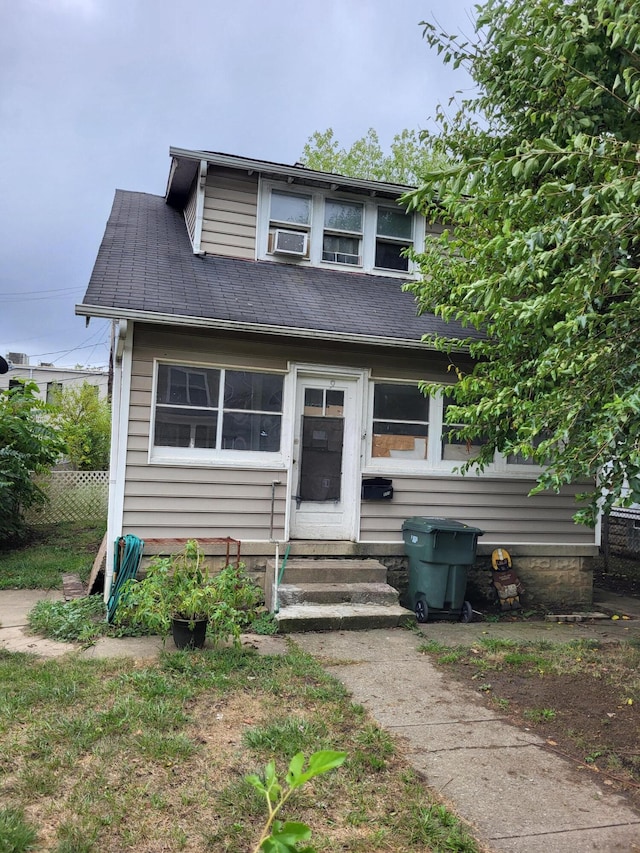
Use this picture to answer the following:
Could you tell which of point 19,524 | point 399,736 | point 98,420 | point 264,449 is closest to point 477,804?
point 399,736

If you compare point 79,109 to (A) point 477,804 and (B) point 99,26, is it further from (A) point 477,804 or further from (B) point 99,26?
(A) point 477,804

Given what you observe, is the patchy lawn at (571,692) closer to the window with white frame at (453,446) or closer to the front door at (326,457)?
the front door at (326,457)

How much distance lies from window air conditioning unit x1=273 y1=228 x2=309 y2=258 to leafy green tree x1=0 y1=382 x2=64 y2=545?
493cm

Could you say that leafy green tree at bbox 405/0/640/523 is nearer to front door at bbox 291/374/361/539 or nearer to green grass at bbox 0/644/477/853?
front door at bbox 291/374/361/539

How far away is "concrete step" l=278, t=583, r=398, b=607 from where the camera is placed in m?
6.02

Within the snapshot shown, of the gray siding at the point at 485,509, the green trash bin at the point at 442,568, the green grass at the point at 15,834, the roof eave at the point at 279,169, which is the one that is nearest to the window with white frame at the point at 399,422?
the gray siding at the point at 485,509

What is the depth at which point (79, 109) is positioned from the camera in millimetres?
19188

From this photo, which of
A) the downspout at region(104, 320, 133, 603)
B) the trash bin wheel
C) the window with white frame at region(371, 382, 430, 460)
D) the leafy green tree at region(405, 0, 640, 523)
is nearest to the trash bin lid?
the trash bin wheel

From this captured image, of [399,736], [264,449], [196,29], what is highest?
[196,29]

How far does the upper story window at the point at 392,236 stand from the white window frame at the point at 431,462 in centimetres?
235

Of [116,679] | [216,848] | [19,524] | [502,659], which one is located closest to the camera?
[216,848]

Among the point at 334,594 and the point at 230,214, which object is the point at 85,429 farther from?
the point at 334,594

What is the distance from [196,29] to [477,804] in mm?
Answer: 11691

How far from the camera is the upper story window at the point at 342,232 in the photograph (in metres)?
8.51
